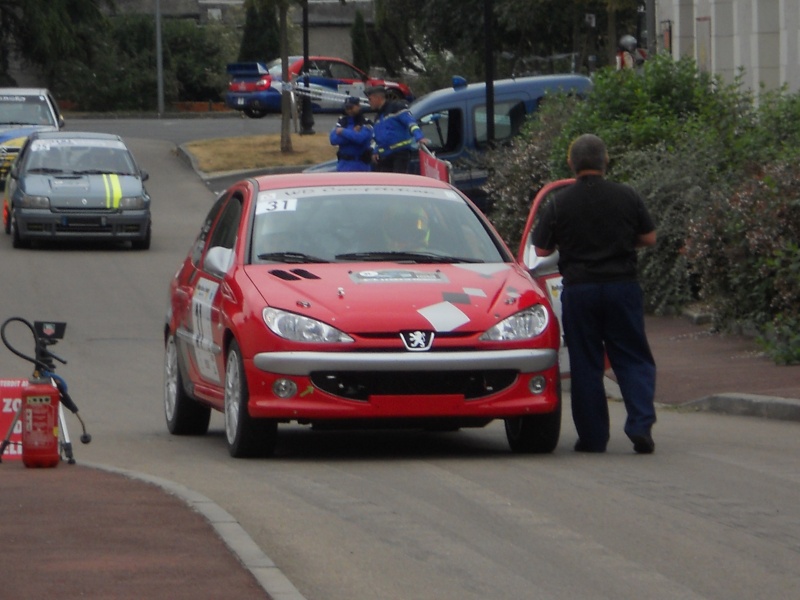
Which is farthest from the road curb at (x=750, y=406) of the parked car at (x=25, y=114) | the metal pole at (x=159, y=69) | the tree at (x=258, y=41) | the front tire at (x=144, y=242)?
the tree at (x=258, y=41)

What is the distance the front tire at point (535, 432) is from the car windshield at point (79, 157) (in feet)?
56.5

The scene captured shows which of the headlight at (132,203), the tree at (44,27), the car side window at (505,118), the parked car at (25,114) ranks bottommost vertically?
the headlight at (132,203)

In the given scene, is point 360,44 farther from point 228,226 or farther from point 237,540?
point 237,540

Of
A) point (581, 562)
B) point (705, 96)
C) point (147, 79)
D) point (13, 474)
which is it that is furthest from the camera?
point (147, 79)

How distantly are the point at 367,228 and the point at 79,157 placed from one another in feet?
56.4

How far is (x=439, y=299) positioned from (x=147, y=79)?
53.8 metres

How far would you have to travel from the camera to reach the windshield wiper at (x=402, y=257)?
10078 mm

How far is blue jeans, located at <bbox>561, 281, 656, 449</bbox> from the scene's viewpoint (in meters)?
9.80

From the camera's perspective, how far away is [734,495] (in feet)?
27.7

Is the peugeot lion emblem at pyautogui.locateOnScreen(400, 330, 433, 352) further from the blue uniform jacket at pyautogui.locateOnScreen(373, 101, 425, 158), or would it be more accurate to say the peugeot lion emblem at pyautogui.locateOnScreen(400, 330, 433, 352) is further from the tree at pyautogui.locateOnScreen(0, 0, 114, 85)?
the tree at pyautogui.locateOnScreen(0, 0, 114, 85)

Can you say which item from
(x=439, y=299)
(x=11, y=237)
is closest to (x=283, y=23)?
(x=11, y=237)

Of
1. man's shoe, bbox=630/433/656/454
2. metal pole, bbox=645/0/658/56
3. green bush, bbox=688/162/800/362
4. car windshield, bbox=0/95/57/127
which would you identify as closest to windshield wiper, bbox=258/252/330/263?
man's shoe, bbox=630/433/656/454

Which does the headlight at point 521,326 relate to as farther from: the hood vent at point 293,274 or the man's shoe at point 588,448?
the hood vent at point 293,274

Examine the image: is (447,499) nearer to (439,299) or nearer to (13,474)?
(439,299)
